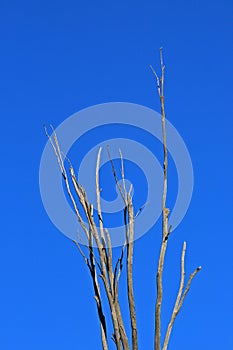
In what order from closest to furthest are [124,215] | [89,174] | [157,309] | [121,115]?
1. [157,309]
2. [124,215]
3. [89,174]
4. [121,115]

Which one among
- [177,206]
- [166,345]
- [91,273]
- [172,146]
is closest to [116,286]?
[91,273]

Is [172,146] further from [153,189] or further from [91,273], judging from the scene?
[91,273]

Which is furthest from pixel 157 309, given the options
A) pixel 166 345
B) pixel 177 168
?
pixel 177 168

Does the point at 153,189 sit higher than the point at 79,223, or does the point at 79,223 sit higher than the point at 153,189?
the point at 153,189

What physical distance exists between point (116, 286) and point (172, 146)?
78cm

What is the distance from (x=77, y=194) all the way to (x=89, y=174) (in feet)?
1.08

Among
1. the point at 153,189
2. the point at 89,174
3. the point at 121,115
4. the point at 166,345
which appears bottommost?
the point at 166,345

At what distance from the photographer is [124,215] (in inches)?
96.8

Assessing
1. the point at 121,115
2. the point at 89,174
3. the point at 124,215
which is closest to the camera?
the point at 124,215

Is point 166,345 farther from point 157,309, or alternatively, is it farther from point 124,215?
point 124,215

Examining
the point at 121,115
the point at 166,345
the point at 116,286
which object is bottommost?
the point at 166,345

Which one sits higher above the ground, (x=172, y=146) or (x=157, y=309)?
(x=172, y=146)

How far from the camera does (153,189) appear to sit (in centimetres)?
271

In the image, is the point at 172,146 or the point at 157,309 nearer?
the point at 157,309
